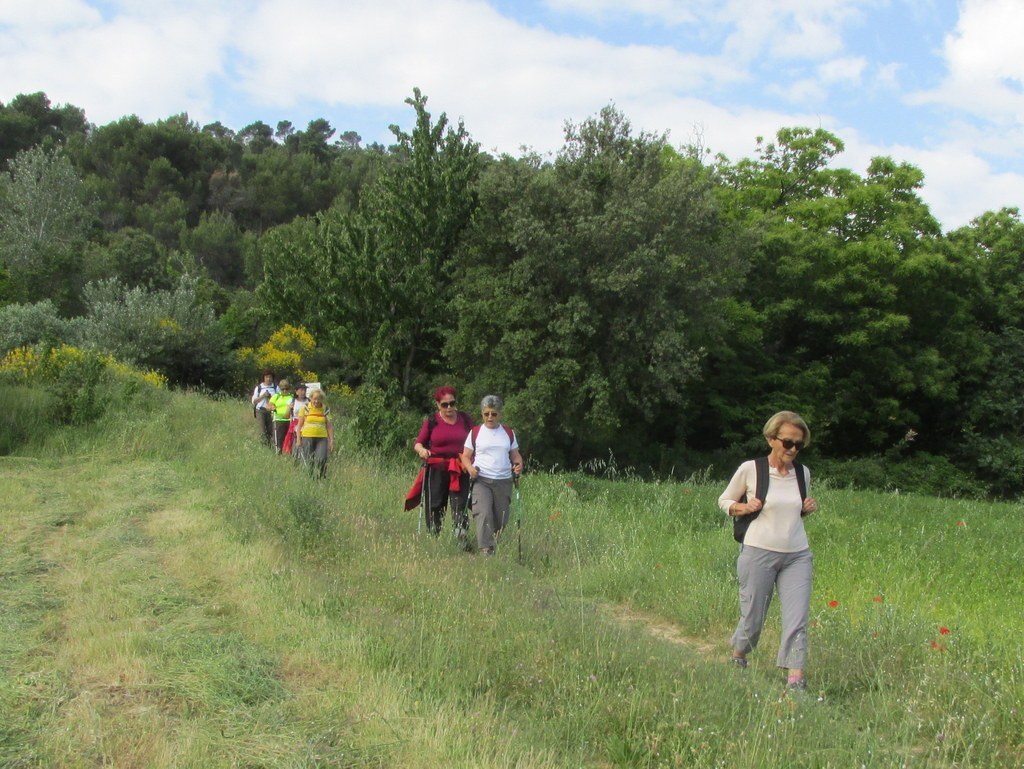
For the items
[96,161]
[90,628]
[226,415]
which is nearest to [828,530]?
[90,628]

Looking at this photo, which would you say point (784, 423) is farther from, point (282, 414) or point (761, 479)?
point (282, 414)

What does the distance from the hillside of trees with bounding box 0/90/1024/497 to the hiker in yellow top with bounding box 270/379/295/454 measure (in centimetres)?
183

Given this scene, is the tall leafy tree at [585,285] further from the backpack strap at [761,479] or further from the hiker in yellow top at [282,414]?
the backpack strap at [761,479]

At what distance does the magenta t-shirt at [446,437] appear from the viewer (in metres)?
8.53

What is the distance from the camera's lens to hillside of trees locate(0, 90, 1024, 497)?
24828 millimetres

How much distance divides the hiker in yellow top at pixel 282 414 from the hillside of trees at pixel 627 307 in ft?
6.00

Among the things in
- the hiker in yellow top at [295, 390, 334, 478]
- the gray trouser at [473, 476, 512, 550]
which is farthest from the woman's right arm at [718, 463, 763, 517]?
the hiker in yellow top at [295, 390, 334, 478]

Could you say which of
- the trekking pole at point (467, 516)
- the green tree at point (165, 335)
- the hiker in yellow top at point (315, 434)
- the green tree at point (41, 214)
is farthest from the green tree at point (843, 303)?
the green tree at point (41, 214)

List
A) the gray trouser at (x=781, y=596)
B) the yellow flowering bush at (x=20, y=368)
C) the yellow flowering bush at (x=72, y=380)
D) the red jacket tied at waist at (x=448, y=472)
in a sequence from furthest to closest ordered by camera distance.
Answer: the yellow flowering bush at (x=20, y=368), the yellow flowering bush at (x=72, y=380), the red jacket tied at waist at (x=448, y=472), the gray trouser at (x=781, y=596)

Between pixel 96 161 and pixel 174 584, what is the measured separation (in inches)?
2494

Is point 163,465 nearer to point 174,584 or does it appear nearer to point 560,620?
point 174,584

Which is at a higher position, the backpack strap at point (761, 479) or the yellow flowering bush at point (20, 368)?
the backpack strap at point (761, 479)

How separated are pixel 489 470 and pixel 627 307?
17.9 meters

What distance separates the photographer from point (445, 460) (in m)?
8.52
